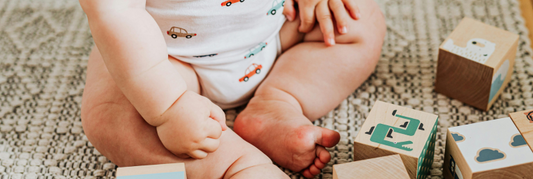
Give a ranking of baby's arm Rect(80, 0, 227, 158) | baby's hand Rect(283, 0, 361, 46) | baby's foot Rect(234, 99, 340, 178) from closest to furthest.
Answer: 1. baby's arm Rect(80, 0, 227, 158)
2. baby's foot Rect(234, 99, 340, 178)
3. baby's hand Rect(283, 0, 361, 46)

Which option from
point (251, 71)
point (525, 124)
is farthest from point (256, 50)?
point (525, 124)

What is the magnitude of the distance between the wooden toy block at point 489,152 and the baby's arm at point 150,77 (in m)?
0.31

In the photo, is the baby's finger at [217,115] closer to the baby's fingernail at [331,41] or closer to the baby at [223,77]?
the baby at [223,77]

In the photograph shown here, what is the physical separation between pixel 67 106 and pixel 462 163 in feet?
2.17

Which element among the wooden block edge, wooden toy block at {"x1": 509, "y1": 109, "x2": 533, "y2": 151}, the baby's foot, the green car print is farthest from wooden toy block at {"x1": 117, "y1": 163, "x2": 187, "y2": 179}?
wooden toy block at {"x1": 509, "y1": 109, "x2": 533, "y2": 151}

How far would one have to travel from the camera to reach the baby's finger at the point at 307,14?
0.81 meters

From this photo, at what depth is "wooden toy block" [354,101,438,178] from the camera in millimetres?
624

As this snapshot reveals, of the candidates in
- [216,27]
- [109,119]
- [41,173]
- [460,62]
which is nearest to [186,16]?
[216,27]

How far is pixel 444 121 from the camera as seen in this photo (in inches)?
31.8

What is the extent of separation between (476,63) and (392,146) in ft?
0.76

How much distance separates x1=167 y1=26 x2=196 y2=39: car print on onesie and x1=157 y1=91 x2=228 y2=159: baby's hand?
13 centimetres

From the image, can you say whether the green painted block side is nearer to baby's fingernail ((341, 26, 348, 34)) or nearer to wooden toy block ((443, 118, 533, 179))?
wooden toy block ((443, 118, 533, 179))

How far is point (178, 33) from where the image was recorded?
723 mm

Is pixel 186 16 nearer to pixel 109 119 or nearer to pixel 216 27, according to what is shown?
pixel 216 27
